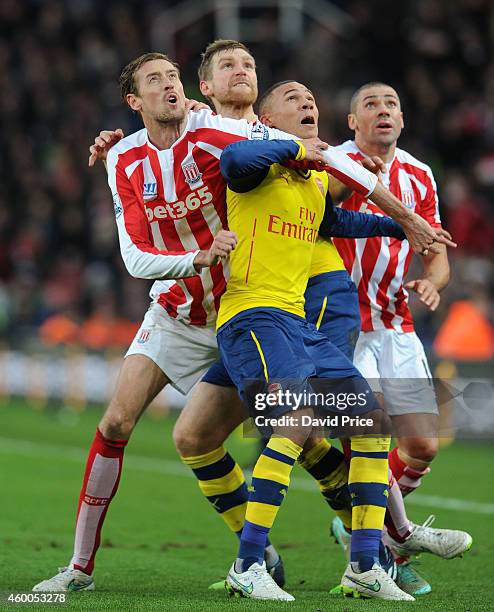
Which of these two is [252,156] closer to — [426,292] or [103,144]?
[103,144]

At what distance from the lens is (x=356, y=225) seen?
19.4 feet

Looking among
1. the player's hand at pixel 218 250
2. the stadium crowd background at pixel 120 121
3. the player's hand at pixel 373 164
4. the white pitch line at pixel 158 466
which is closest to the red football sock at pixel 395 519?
the player's hand at pixel 373 164

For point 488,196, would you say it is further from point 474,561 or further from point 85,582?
point 85,582

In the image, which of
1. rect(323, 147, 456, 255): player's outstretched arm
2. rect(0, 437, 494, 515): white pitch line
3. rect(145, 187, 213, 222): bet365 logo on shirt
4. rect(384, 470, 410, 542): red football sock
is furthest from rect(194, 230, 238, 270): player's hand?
rect(0, 437, 494, 515): white pitch line

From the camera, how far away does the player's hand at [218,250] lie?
16.9 ft

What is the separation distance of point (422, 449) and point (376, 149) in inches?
60.1

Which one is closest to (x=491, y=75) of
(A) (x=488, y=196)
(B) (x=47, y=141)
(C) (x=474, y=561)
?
(A) (x=488, y=196)

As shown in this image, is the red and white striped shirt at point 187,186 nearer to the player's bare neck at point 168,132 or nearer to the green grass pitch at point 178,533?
the player's bare neck at point 168,132

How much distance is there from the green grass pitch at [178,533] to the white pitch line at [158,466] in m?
0.01

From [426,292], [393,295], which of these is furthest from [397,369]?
[426,292]

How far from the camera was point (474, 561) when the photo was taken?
6.79 metres

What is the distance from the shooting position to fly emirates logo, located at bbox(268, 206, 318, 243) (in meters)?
5.50

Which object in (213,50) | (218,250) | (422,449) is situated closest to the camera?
(218,250)

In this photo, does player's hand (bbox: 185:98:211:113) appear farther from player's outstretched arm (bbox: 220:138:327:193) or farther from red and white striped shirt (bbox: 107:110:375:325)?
player's outstretched arm (bbox: 220:138:327:193)
